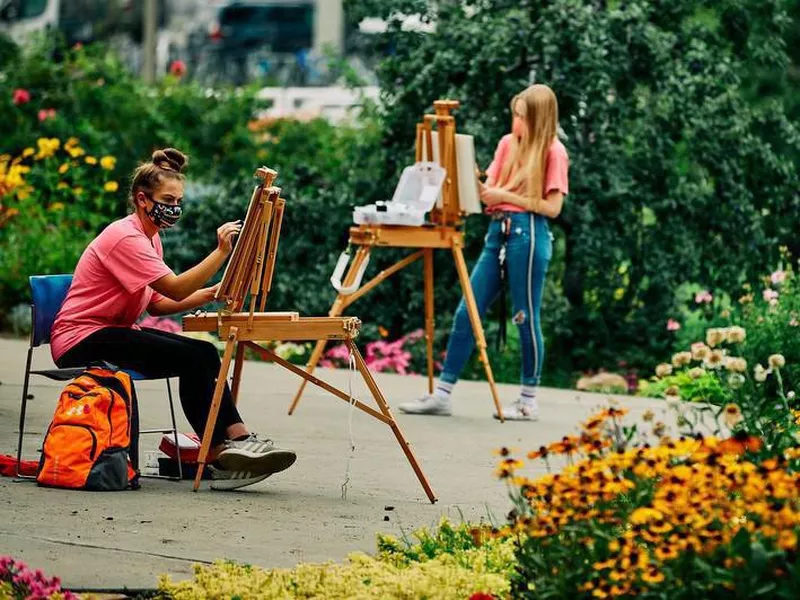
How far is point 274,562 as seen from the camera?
17.6 ft

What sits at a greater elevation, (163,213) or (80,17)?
(80,17)

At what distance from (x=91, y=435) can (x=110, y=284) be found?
68cm

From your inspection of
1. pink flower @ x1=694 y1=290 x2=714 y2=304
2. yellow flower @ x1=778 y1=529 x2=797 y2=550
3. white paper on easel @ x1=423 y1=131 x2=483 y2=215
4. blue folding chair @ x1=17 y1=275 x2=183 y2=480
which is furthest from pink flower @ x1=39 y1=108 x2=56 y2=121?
yellow flower @ x1=778 y1=529 x2=797 y2=550

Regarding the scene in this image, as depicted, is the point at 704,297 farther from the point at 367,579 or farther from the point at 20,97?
the point at 367,579

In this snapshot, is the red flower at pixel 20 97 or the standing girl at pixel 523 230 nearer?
the standing girl at pixel 523 230

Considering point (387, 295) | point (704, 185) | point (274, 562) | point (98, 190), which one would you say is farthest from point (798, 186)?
point (274, 562)

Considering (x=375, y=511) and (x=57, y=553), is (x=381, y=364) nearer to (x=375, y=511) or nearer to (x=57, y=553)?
(x=375, y=511)

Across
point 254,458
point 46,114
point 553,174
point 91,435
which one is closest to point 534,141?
point 553,174

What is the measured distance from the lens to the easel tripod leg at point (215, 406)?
645 cm

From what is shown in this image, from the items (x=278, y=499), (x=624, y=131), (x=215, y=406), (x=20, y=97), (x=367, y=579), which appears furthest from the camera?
(x=20, y=97)

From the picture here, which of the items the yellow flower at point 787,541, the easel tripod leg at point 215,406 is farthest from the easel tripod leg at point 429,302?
the yellow flower at point 787,541

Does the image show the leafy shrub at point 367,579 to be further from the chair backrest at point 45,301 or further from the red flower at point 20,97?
the red flower at point 20,97

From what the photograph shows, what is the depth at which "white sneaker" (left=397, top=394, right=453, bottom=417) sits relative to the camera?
30.2 feet

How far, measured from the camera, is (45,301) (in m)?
6.84
